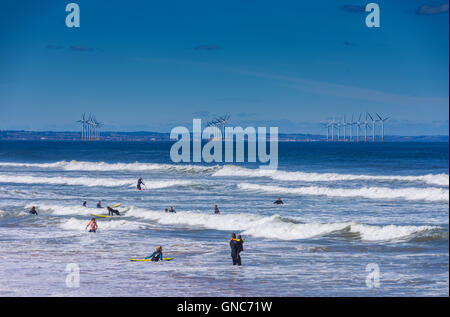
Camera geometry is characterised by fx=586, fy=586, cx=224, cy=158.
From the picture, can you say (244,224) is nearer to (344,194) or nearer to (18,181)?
(344,194)

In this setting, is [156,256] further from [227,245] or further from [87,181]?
[87,181]

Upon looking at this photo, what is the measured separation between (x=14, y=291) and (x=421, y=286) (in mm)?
12609

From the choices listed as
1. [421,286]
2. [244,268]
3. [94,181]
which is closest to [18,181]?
[94,181]

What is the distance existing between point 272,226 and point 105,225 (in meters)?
9.97

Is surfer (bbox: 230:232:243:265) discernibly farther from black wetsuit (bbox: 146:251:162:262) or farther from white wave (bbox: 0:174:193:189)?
white wave (bbox: 0:174:193:189)

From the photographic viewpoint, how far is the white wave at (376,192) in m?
46.3

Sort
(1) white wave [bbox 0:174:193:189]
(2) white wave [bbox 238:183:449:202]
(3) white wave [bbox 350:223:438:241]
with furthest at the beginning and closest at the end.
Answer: (1) white wave [bbox 0:174:193:189] < (2) white wave [bbox 238:183:449:202] < (3) white wave [bbox 350:223:438:241]

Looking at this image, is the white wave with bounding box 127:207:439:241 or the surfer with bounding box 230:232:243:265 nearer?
the surfer with bounding box 230:232:243:265

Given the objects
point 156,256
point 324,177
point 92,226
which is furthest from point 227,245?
point 324,177

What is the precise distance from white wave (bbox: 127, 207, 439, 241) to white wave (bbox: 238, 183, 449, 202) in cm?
1642

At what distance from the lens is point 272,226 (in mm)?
31297

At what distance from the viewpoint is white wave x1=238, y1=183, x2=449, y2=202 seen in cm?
4634

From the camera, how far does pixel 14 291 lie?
18.2 meters

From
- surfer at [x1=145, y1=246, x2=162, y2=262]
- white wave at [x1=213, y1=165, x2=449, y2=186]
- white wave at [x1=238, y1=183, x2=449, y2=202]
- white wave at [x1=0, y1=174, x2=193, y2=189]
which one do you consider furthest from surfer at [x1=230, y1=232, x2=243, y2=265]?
white wave at [x1=213, y1=165, x2=449, y2=186]
